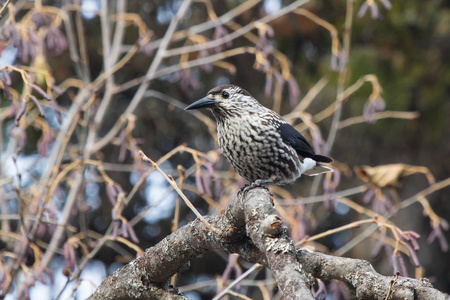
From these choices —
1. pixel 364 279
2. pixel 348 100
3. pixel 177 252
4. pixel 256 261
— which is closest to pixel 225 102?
pixel 177 252

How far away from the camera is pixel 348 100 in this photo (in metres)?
5.45

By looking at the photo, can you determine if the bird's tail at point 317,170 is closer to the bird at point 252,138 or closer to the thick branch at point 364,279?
the bird at point 252,138

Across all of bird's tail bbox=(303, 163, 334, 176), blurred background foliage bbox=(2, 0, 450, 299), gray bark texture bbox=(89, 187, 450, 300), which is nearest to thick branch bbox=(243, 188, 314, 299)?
gray bark texture bbox=(89, 187, 450, 300)

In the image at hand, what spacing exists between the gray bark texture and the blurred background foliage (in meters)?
2.63

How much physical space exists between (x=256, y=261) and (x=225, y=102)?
1.42 metres

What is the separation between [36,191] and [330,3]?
10.7 ft

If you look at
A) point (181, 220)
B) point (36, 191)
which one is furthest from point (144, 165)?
point (181, 220)

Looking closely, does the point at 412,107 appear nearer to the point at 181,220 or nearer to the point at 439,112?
the point at 439,112

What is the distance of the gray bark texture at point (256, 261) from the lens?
1723 millimetres

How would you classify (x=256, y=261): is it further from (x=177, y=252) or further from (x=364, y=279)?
(x=364, y=279)

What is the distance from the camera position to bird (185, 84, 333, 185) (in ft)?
11.2

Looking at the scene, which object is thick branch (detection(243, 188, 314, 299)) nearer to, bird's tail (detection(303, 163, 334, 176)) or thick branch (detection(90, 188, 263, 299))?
thick branch (detection(90, 188, 263, 299))

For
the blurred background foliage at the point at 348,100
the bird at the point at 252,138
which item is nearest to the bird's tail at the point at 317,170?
the bird at the point at 252,138

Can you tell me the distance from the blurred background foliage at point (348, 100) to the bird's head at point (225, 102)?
5.00 ft
